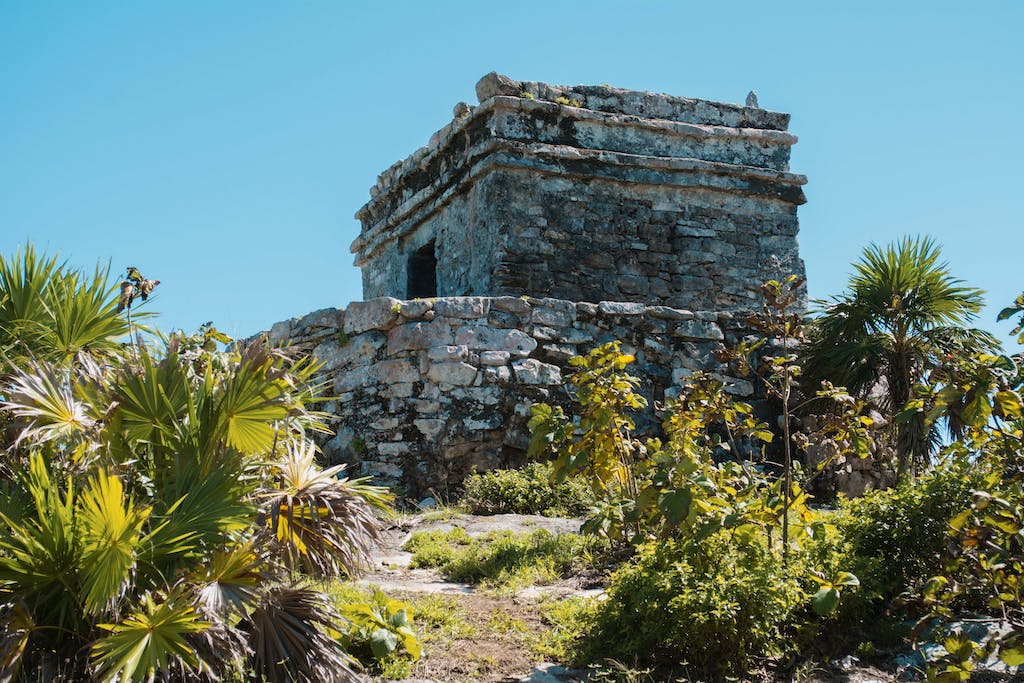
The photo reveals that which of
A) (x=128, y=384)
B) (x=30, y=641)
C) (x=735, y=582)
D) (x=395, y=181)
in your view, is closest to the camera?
(x=30, y=641)

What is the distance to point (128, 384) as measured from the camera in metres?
3.87

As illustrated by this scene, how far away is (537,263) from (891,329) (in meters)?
3.29

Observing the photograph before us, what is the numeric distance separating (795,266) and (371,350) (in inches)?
189

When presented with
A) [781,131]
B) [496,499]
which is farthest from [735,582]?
[781,131]

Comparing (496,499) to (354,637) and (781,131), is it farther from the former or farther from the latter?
(781,131)

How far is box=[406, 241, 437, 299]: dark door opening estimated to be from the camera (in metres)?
11.4

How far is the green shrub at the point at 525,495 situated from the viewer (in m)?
7.37

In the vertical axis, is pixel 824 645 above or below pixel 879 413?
below

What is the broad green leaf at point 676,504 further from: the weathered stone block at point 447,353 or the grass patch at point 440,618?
the weathered stone block at point 447,353

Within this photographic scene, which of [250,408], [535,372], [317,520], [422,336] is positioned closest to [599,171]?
[535,372]

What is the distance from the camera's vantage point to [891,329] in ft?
28.5

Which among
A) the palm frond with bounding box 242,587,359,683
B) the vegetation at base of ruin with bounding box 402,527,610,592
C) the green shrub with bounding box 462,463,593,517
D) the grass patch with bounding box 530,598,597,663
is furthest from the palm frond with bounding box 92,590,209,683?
the green shrub with bounding box 462,463,593,517

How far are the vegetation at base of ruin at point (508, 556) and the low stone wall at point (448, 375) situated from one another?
1605mm

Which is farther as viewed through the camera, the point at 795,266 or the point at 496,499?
the point at 795,266
